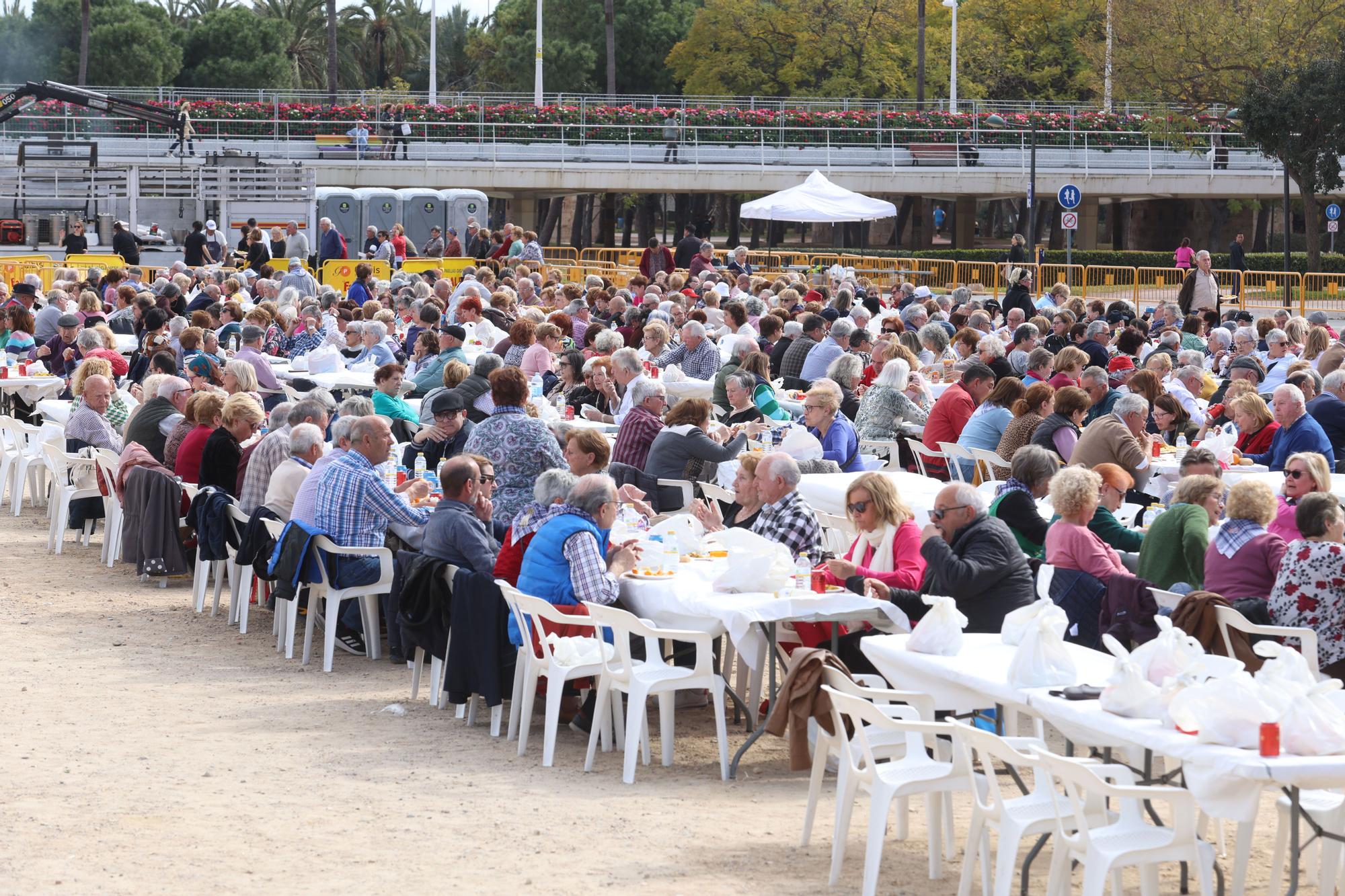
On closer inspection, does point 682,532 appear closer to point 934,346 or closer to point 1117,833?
point 1117,833

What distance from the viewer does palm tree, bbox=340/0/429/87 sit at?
79125 millimetres

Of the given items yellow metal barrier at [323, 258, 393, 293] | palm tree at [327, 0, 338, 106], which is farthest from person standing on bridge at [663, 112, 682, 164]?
yellow metal barrier at [323, 258, 393, 293]

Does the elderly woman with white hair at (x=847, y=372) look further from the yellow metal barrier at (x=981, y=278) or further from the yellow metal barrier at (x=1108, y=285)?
the yellow metal barrier at (x=981, y=278)

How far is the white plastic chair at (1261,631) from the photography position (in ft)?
22.4

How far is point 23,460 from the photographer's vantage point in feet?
43.8

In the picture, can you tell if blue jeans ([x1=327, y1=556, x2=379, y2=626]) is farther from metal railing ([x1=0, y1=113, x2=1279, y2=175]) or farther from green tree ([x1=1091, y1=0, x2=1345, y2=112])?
metal railing ([x1=0, y1=113, x2=1279, y2=175])

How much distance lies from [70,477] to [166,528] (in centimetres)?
181

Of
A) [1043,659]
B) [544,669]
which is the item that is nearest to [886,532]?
[544,669]

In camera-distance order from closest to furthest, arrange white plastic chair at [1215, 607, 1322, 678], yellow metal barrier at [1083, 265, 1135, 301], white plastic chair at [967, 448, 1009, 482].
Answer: white plastic chair at [1215, 607, 1322, 678] → white plastic chair at [967, 448, 1009, 482] → yellow metal barrier at [1083, 265, 1135, 301]

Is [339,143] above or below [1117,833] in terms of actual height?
above

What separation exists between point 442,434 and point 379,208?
1131 inches

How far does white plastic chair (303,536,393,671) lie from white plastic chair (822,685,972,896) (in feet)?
12.0

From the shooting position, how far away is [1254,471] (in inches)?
407

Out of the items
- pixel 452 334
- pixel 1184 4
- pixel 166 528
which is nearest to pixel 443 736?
pixel 166 528
